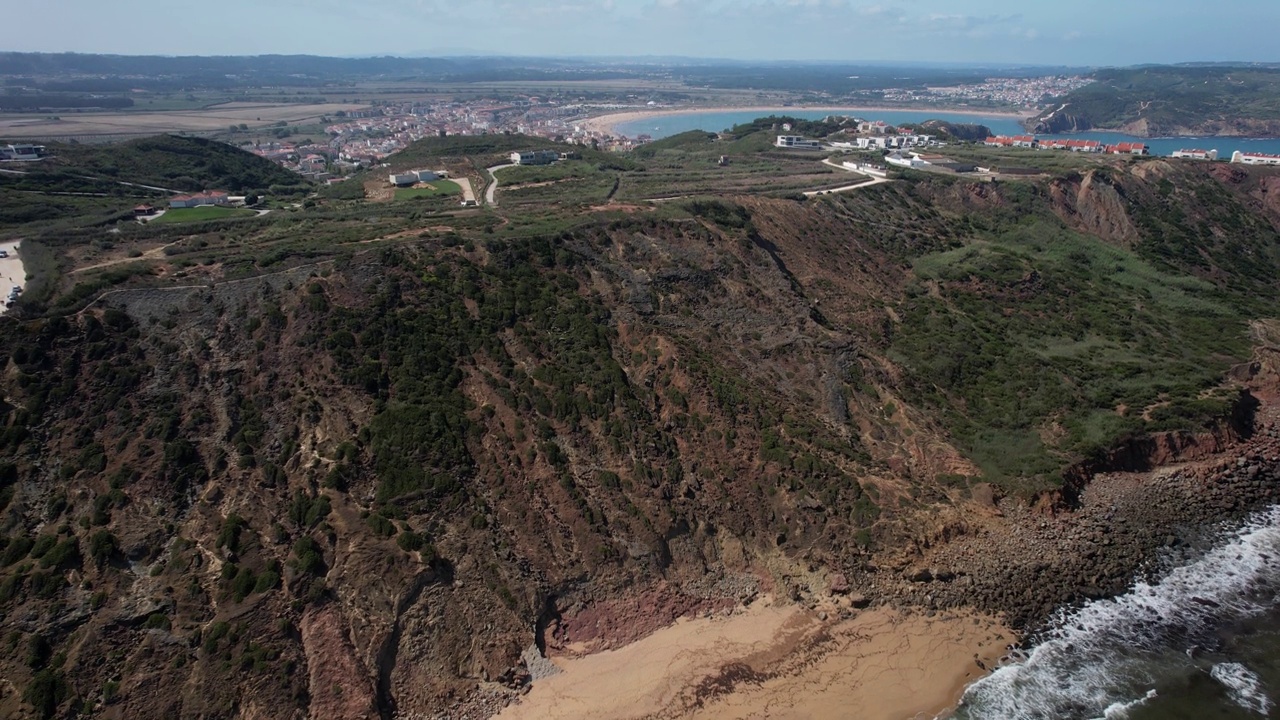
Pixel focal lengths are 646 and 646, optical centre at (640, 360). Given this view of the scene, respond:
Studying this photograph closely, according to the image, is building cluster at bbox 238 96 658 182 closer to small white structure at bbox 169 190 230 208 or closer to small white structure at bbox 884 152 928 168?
small white structure at bbox 169 190 230 208

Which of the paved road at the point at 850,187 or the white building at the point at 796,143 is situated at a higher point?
the white building at the point at 796,143

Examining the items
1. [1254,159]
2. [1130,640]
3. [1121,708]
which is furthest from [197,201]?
[1254,159]

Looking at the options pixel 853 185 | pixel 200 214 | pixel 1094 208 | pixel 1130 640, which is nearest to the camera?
pixel 1130 640

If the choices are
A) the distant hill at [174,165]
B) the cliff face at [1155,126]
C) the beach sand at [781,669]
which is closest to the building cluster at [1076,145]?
the cliff face at [1155,126]

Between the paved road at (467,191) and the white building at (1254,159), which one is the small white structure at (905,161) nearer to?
the white building at (1254,159)

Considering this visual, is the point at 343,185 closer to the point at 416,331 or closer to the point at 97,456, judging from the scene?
the point at 416,331

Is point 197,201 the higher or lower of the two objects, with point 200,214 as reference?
higher

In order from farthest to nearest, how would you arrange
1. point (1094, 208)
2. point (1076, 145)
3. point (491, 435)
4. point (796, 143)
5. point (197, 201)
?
point (1076, 145) < point (796, 143) < point (1094, 208) < point (197, 201) < point (491, 435)

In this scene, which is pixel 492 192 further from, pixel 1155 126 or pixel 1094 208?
pixel 1155 126
